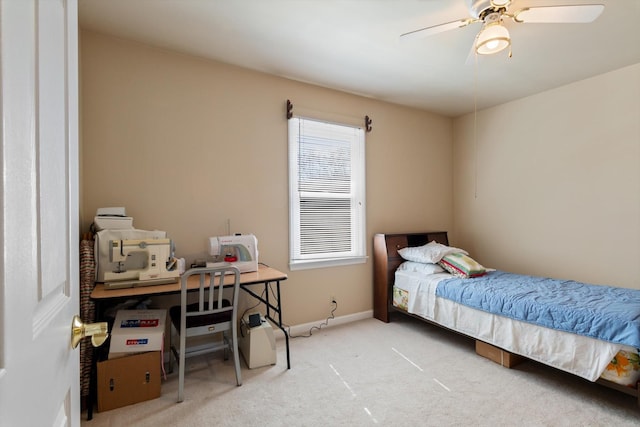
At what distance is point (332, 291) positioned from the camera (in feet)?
11.2

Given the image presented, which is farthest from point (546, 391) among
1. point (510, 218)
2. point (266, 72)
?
point (266, 72)

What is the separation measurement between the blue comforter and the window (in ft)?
3.87

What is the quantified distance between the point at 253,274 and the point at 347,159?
1.78m

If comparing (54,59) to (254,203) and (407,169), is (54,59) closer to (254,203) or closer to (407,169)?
Result: (254,203)

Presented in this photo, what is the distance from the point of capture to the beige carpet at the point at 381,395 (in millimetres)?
1869

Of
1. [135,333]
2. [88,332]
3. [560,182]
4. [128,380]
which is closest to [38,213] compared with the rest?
[88,332]

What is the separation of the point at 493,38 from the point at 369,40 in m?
0.94

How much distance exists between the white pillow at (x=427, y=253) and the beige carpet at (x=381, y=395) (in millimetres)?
867

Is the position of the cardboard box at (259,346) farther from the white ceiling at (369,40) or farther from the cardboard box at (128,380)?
the white ceiling at (369,40)

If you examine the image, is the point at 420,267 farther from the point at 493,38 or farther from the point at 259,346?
the point at 493,38

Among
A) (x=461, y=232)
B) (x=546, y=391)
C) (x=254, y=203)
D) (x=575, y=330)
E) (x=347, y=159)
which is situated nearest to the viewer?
(x=575, y=330)

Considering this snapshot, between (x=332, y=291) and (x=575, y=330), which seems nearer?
(x=575, y=330)

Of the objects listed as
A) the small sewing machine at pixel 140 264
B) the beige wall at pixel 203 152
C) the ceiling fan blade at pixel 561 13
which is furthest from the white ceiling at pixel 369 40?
the small sewing machine at pixel 140 264

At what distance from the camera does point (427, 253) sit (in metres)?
3.25
